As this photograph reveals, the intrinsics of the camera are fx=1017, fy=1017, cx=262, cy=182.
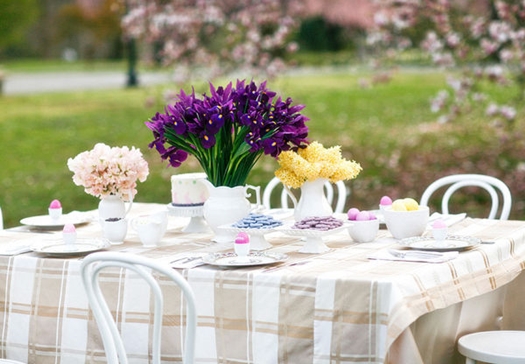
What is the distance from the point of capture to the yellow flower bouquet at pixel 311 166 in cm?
353

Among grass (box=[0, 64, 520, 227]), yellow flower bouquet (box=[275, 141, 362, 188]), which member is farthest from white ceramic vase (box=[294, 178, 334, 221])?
grass (box=[0, 64, 520, 227])

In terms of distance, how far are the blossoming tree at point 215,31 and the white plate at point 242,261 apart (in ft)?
20.0

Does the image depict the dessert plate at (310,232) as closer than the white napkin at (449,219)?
Yes

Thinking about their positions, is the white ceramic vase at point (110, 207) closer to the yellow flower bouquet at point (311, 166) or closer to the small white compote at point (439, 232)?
the yellow flower bouquet at point (311, 166)

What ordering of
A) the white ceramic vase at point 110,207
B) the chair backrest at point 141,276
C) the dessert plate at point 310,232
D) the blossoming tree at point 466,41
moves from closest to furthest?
the chair backrest at point 141,276 → the dessert plate at point 310,232 → the white ceramic vase at point 110,207 → the blossoming tree at point 466,41

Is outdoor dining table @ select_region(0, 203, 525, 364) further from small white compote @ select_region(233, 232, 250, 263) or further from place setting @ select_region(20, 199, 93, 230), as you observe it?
place setting @ select_region(20, 199, 93, 230)

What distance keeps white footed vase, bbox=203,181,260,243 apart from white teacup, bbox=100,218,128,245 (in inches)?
11.5

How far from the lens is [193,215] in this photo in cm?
381

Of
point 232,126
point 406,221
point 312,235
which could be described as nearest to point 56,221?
point 232,126

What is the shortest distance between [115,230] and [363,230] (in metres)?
0.87

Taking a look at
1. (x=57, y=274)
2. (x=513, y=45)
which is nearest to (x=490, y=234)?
(x=57, y=274)

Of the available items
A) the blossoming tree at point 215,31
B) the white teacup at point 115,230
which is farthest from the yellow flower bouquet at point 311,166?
the blossoming tree at point 215,31

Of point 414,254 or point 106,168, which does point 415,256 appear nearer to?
point 414,254

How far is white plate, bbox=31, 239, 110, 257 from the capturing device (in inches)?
133
